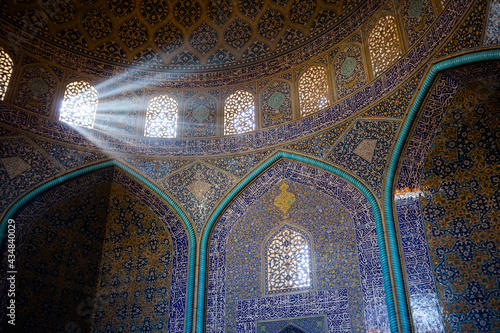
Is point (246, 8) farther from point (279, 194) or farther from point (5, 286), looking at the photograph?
point (5, 286)

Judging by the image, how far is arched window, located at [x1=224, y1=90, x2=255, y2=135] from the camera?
9.76 metres

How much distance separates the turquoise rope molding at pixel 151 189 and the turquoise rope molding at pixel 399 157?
341cm

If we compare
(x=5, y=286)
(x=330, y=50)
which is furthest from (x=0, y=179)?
(x=330, y=50)

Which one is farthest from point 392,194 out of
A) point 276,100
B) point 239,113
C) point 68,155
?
point 68,155

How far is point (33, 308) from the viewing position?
796 centimetres

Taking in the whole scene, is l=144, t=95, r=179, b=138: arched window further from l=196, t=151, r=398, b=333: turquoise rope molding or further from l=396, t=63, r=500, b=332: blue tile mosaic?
l=396, t=63, r=500, b=332: blue tile mosaic

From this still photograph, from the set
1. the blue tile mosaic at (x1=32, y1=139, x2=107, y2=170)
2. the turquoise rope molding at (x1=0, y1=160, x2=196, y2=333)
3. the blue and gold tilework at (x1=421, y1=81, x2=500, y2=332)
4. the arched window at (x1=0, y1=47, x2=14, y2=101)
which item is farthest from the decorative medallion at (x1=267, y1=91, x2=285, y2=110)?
the arched window at (x1=0, y1=47, x2=14, y2=101)

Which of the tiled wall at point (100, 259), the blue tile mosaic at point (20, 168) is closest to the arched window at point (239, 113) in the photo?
the tiled wall at point (100, 259)

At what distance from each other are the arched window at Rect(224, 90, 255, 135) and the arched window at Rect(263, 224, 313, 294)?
2322 mm

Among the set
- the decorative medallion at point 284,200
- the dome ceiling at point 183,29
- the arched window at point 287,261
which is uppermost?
the dome ceiling at point 183,29

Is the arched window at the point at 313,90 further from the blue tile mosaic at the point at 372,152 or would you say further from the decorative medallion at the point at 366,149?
the decorative medallion at the point at 366,149

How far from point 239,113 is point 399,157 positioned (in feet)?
11.9

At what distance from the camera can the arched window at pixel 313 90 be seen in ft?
30.0

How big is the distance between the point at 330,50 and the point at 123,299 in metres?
6.02
